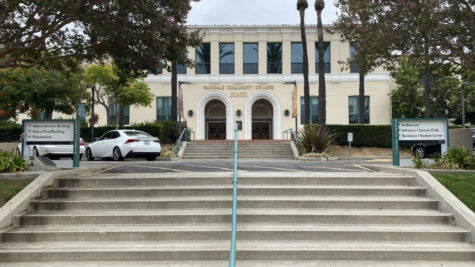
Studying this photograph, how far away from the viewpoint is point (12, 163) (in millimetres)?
7172

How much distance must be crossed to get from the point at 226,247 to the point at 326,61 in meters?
29.7

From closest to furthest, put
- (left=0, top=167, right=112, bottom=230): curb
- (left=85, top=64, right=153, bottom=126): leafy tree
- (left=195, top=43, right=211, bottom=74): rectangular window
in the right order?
1. (left=0, top=167, right=112, bottom=230): curb
2. (left=85, top=64, right=153, bottom=126): leafy tree
3. (left=195, top=43, right=211, bottom=74): rectangular window

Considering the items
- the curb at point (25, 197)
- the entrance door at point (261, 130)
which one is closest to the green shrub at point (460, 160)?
the curb at point (25, 197)

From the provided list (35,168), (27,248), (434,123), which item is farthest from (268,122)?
(27,248)

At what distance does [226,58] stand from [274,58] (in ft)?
14.7

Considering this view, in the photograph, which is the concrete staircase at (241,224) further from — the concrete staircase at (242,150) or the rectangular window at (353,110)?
the rectangular window at (353,110)

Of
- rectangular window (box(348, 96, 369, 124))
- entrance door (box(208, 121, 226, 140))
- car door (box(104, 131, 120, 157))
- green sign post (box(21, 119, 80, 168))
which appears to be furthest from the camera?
entrance door (box(208, 121, 226, 140))

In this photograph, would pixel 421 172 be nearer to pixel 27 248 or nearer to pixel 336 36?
pixel 27 248

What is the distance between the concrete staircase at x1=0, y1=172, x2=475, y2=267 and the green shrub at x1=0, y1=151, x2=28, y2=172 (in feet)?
3.96

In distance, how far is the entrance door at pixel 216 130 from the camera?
33.5 meters

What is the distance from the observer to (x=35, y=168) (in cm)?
759

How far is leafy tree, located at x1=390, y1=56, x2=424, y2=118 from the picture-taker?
31.7 meters

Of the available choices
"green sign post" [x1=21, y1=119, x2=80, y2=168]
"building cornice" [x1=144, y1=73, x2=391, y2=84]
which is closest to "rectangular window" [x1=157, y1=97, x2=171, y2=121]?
"building cornice" [x1=144, y1=73, x2=391, y2=84]

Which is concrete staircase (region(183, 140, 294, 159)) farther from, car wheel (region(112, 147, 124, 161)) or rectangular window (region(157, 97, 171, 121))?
rectangular window (region(157, 97, 171, 121))
